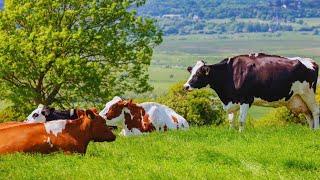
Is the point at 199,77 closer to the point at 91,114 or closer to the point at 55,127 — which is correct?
the point at 91,114

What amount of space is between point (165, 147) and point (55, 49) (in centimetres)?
2330

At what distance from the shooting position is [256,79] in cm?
1978

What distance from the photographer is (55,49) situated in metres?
37.4

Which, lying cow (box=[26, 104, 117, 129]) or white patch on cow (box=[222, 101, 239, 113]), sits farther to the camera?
lying cow (box=[26, 104, 117, 129])

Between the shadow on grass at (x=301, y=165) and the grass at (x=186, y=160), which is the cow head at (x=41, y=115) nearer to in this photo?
the grass at (x=186, y=160)

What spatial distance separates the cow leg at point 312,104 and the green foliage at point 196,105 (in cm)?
1912

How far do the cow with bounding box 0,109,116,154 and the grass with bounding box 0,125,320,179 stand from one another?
0.42 metres

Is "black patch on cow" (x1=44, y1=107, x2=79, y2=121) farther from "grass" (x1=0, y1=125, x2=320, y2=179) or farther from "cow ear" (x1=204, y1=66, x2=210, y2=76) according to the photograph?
"cow ear" (x1=204, y1=66, x2=210, y2=76)

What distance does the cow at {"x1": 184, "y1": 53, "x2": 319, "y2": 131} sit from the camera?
19.8 meters

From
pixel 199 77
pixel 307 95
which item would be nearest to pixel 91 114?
pixel 199 77

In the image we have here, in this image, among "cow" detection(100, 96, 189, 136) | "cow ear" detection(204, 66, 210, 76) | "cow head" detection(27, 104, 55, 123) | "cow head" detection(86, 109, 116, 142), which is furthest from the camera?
"cow" detection(100, 96, 189, 136)

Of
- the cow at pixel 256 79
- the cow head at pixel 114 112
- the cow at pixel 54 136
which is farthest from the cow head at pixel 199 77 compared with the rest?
the cow at pixel 54 136

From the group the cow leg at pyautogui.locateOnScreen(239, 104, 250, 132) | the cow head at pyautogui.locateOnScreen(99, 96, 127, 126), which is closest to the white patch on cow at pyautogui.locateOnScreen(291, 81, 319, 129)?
the cow leg at pyautogui.locateOnScreen(239, 104, 250, 132)

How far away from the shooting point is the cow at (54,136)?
1507cm
